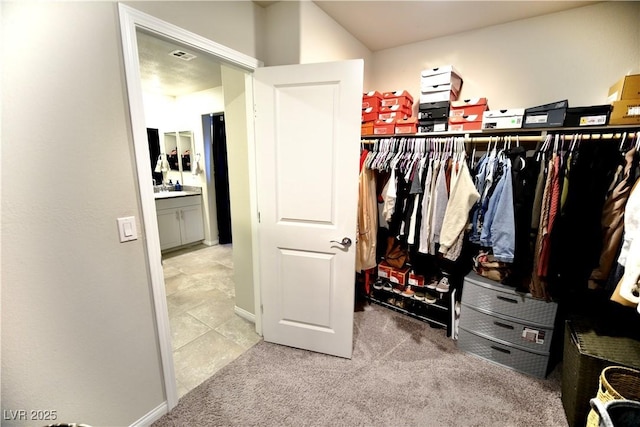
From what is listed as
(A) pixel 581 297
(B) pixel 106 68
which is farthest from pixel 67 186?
(A) pixel 581 297

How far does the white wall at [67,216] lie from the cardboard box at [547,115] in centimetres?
235

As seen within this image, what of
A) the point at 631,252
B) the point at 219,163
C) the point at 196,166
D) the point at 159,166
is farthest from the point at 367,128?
the point at 159,166

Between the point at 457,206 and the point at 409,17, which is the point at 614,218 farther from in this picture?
the point at 409,17

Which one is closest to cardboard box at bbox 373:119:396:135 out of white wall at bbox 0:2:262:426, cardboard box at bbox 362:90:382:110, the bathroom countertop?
cardboard box at bbox 362:90:382:110

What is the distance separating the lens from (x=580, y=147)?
1.62 m

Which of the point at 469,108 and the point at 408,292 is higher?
the point at 469,108

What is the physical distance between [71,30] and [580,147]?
2.67 meters

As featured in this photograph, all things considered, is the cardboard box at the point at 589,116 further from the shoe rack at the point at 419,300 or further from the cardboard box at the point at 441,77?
the shoe rack at the point at 419,300

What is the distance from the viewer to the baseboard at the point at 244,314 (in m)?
2.36

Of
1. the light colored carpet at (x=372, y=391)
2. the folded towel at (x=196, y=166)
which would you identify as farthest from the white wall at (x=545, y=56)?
the folded towel at (x=196, y=166)

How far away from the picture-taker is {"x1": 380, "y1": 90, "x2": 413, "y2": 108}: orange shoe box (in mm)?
2240

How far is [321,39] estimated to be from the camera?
1928 millimetres

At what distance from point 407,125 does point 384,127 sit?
0.65 ft

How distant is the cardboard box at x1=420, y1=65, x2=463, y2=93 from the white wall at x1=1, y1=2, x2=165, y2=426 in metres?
2.04
